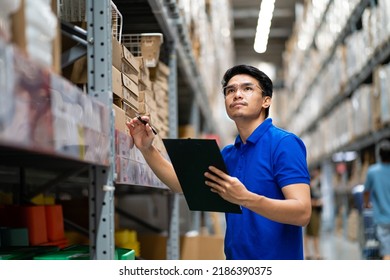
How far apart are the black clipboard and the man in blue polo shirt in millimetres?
75

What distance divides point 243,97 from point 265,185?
0.36 meters

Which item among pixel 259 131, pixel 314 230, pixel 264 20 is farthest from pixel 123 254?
pixel 314 230

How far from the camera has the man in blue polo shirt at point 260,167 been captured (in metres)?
2.24

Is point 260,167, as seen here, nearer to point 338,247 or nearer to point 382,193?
point 382,193

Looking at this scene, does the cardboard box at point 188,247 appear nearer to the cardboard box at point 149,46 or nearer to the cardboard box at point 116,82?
the cardboard box at point 149,46

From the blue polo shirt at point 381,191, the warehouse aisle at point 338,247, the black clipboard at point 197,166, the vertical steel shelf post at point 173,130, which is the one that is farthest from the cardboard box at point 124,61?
the warehouse aisle at point 338,247

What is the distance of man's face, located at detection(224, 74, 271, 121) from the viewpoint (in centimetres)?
242

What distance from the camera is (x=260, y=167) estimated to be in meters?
2.37

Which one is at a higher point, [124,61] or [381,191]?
[124,61]

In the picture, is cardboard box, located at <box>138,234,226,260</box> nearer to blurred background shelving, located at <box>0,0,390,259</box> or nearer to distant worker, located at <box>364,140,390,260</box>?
blurred background shelving, located at <box>0,0,390,259</box>

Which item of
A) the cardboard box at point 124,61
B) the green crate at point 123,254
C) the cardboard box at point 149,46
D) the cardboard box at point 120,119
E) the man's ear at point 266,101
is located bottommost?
the green crate at point 123,254
